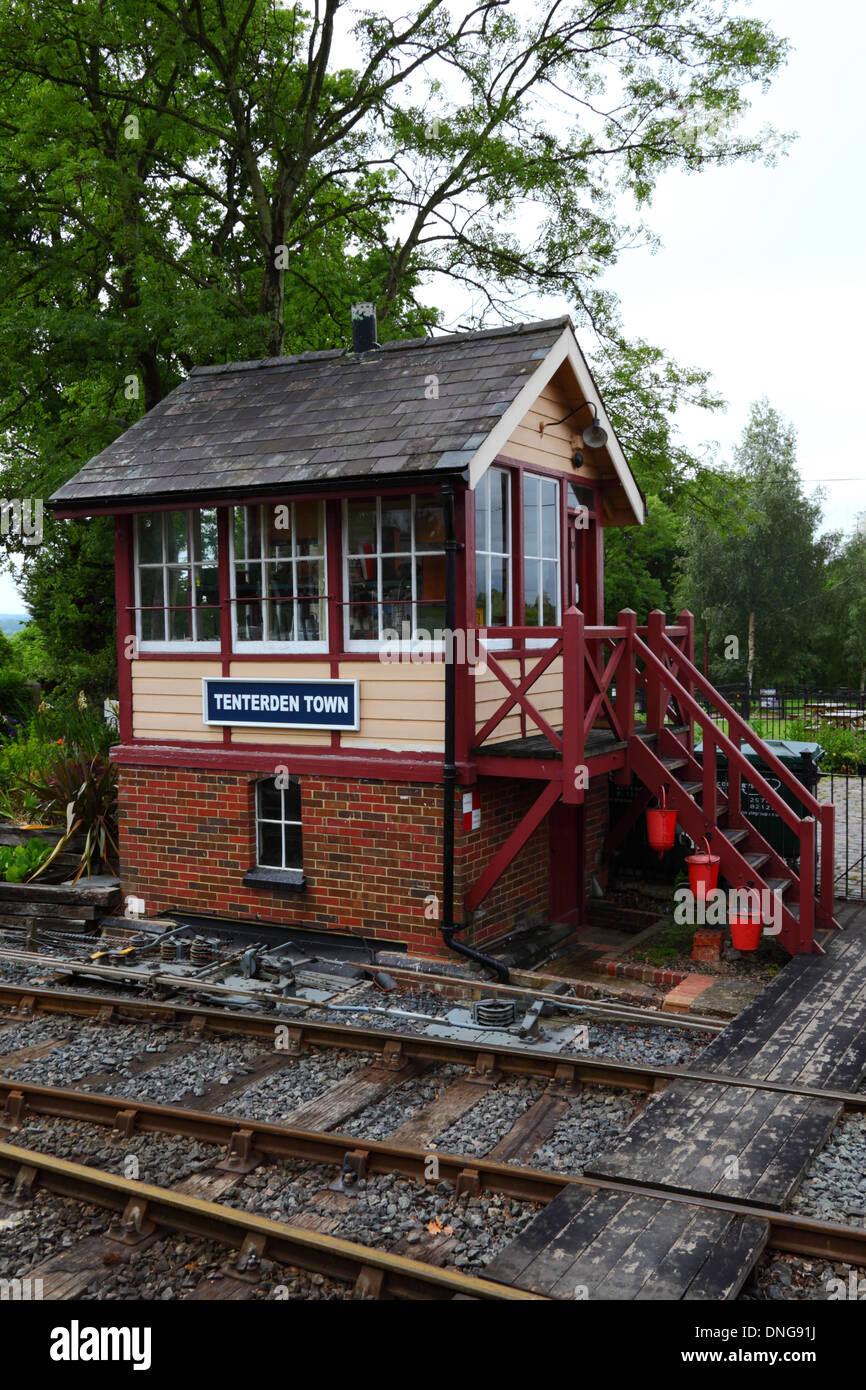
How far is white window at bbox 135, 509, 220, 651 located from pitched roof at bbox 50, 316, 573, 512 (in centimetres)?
46

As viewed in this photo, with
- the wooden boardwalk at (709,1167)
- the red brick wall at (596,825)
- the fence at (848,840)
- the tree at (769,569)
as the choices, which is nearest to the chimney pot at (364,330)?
the red brick wall at (596,825)

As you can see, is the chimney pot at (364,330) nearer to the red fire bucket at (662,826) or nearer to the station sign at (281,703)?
the station sign at (281,703)

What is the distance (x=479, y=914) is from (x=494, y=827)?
0.75 m

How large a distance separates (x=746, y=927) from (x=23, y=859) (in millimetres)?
7368

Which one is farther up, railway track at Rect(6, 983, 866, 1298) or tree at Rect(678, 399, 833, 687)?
tree at Rect(678, 399, 833, 687)

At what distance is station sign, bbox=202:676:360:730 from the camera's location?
970cm

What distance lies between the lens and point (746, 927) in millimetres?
8750

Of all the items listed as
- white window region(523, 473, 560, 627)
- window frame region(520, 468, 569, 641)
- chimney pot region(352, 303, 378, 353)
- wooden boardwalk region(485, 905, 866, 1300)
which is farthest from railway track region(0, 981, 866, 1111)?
chimney pot region(352, 303, 378, 353)

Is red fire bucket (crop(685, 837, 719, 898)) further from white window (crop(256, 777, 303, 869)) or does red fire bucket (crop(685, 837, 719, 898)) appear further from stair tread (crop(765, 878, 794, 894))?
white window (crop(256, 777, 303, 869))

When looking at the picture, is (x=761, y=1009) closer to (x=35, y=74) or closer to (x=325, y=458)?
(x=325, y=458)

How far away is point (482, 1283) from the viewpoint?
4348 mm

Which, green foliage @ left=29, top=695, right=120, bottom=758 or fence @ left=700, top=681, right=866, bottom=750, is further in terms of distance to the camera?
fence @ left=700, top=681, right=866, bottom=750

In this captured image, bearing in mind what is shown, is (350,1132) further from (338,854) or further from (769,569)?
(769,569)

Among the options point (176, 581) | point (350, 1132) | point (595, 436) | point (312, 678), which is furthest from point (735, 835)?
point (176, 581)
